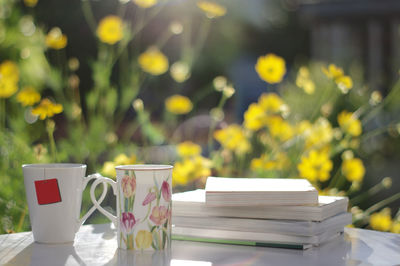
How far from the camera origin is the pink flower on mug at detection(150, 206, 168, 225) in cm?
86

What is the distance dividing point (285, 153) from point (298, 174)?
0.12 meters

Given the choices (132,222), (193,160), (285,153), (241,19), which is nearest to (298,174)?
(285,153)

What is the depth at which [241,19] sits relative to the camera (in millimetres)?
6305

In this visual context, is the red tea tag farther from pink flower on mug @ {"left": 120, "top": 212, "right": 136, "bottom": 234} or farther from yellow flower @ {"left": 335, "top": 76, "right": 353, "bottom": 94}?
yellow flower @ {"left": 335, "top": 76, "right": 353, "bottom": 94}

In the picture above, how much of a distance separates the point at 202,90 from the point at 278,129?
3671 mm

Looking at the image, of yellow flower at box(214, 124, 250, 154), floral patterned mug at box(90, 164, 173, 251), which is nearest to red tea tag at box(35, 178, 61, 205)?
floral patterned mug at box(90, 164, 173, 251)

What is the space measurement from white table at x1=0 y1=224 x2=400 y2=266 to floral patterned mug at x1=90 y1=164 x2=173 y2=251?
1.0 inches

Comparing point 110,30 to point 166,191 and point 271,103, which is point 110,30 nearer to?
point 271,103

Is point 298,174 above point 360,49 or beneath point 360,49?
beneath

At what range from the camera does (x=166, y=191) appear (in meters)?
0.87

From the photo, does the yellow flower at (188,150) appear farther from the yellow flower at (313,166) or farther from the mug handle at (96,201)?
the mug handle at (96,201)

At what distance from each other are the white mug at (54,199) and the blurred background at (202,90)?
342mm

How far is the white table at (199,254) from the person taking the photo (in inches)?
32.3

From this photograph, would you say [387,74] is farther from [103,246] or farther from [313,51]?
[103,246]
